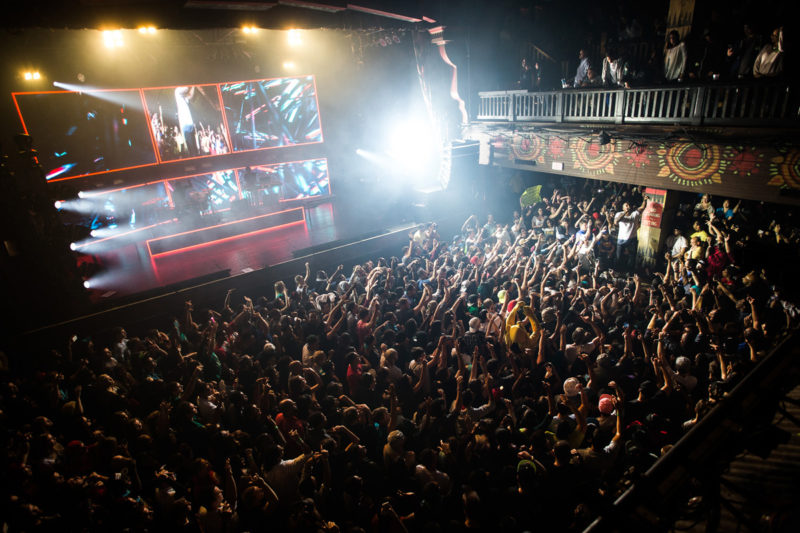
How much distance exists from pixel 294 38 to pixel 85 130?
5.94 metres

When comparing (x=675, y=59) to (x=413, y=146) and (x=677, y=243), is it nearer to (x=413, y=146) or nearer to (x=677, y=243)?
(x=677, y=243)

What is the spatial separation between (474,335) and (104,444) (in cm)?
362

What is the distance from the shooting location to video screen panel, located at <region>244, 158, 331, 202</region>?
12227 mm

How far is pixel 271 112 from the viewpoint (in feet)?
40.0

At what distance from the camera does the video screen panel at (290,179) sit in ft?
40.1

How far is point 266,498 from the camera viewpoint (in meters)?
2.98

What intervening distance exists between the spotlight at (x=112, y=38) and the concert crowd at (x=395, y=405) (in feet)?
23.9

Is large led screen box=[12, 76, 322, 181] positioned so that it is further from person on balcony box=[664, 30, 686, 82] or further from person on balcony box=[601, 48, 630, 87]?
person on balcony box=[664, 30, 686, 82]

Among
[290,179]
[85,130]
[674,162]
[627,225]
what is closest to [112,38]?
[85,130]

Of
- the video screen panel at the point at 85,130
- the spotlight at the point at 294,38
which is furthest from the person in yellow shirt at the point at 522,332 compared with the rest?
the spotlight at the point at 294,38

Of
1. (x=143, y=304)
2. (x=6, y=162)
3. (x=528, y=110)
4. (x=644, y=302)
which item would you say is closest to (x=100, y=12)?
(x=6, y=162)

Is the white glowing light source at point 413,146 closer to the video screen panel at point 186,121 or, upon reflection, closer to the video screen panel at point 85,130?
the video screen panel at point 186,121

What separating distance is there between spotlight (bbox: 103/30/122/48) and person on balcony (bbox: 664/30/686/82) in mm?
11912

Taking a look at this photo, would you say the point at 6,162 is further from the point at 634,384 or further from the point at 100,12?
the point at 634,384
